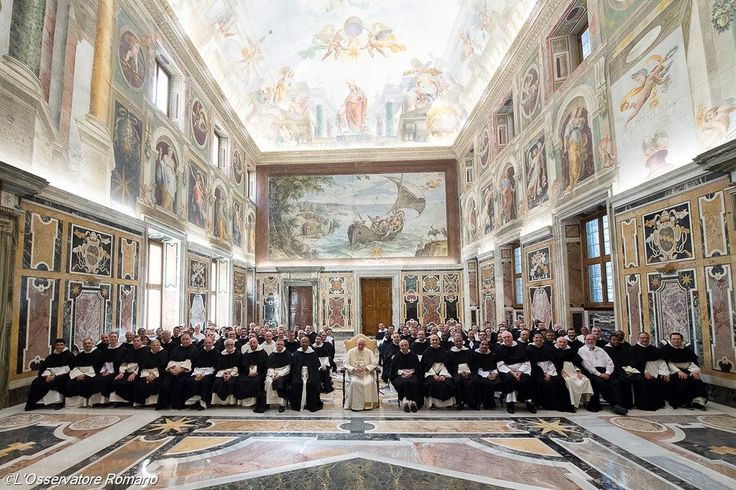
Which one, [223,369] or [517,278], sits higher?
[517,278]

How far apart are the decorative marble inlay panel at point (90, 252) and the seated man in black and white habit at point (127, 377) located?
6.26 feet

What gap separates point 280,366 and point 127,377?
2698 millimetres

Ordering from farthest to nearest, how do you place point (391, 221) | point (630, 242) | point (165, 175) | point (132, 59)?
point (391, 221)
point (165, 175)
point (132, 59)
point (630, 242)

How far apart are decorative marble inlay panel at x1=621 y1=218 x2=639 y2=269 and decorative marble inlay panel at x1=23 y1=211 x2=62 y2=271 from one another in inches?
426

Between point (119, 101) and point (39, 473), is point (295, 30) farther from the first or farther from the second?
point (39, 473)

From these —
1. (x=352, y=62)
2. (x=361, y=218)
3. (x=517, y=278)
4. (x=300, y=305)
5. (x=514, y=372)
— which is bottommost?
(x=514, y=372)

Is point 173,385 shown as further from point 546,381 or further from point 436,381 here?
point 546,381

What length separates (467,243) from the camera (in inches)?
816

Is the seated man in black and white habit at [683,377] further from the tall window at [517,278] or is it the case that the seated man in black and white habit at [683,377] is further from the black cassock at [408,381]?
the tall window at [517,278]

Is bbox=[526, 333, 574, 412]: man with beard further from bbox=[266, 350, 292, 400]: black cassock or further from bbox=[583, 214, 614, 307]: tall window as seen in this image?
bbox=[266, 350, 292, 400]: black cassock

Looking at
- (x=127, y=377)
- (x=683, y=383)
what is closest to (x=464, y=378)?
(x=683, y=383)

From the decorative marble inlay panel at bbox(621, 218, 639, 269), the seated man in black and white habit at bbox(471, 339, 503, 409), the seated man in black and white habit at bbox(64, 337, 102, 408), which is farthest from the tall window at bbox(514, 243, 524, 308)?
the seated man in black and white habit at bbox(64, 337, 102, 408)

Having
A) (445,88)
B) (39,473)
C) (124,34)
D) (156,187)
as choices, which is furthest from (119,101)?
(445,88)

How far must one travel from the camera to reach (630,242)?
8.74m
